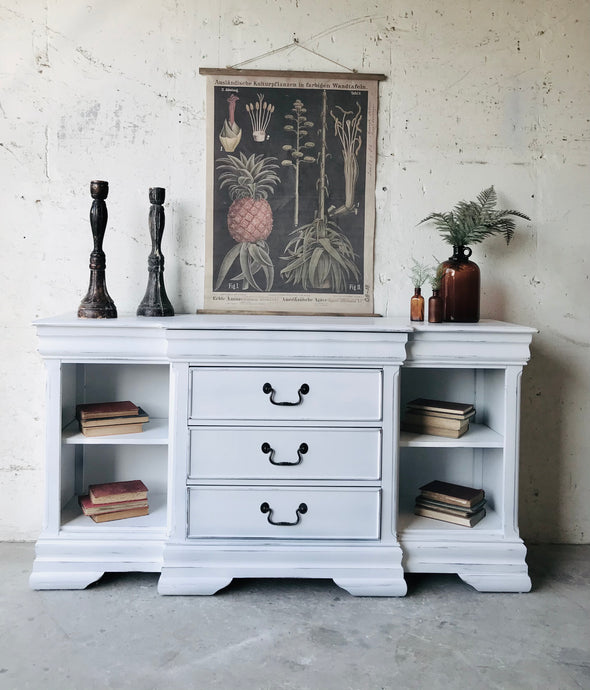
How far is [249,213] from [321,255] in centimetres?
39

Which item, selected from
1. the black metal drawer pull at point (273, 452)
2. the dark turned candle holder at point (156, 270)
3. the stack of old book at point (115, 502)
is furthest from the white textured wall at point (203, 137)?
the black metal drawer pull at point (273, 452)

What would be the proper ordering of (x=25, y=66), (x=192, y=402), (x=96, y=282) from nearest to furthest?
(x=192, y=402) → (x=96, y=282) → (x=25, y=66)

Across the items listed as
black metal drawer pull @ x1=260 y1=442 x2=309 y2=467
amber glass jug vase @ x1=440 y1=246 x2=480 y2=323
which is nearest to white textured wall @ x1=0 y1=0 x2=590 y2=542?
amber glass jug vase @ x1=440 y1=246 x2=480 y2=323

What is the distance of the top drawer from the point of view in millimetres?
2633

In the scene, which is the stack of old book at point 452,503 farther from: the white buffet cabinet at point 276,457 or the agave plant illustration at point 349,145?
the agave plant illustration at point 349,145

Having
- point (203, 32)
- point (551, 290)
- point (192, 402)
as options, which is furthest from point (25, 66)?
point (551, 290)

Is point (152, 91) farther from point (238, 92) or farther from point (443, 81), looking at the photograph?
point (443, 81)

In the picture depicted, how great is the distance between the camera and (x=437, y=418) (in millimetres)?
2861

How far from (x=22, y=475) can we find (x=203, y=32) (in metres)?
2.22

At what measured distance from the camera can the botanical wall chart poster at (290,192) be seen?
313cm

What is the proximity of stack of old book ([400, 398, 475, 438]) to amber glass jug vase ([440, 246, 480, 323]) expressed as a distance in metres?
0.37

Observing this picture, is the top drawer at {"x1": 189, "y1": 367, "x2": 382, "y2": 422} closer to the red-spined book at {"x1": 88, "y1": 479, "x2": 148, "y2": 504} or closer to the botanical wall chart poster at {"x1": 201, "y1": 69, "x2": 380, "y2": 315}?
the red-spined book at {"x1": 88, "y1": 479, "x2": 148, "y2": 504}

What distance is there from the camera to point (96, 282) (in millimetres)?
2861

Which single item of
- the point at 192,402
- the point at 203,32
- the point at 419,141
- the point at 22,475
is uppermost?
the point at 203,32
